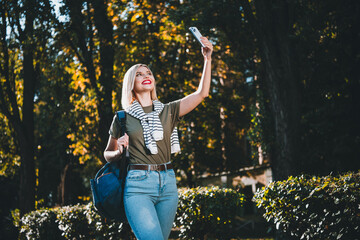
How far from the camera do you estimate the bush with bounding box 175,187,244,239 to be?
6707 millimetres

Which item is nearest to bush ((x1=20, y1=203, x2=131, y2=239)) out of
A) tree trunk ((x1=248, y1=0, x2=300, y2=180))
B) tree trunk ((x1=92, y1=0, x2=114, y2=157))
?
tree trunk ((x1=92, y1=0, x2=114, y2=157))

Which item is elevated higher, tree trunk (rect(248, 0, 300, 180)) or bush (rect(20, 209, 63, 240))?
tree trunk (rect(248, 0, 300, 180))

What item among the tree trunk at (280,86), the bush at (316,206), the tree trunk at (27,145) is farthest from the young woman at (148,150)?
the tree trunk at (27,145)

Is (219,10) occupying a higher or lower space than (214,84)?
higher

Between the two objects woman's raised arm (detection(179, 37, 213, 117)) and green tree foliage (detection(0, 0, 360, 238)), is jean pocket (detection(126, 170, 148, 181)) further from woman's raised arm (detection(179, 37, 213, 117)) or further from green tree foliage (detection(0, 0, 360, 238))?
green tree foliage (detection(0, 0, 360, 238))

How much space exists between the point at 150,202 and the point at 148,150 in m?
0.41

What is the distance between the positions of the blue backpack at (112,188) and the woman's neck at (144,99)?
30 cm

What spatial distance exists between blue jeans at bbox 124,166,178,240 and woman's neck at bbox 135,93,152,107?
0.67 m

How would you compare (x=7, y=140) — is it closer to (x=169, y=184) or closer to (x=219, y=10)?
(x=219, y=10)

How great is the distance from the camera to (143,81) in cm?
365

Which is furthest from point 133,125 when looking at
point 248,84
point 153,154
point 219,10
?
point 248,84

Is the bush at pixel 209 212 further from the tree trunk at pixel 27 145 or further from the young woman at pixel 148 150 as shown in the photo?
the tree trunk at pixel 27 145

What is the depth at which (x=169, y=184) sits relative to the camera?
3348 mm

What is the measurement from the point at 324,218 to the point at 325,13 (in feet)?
31.0
